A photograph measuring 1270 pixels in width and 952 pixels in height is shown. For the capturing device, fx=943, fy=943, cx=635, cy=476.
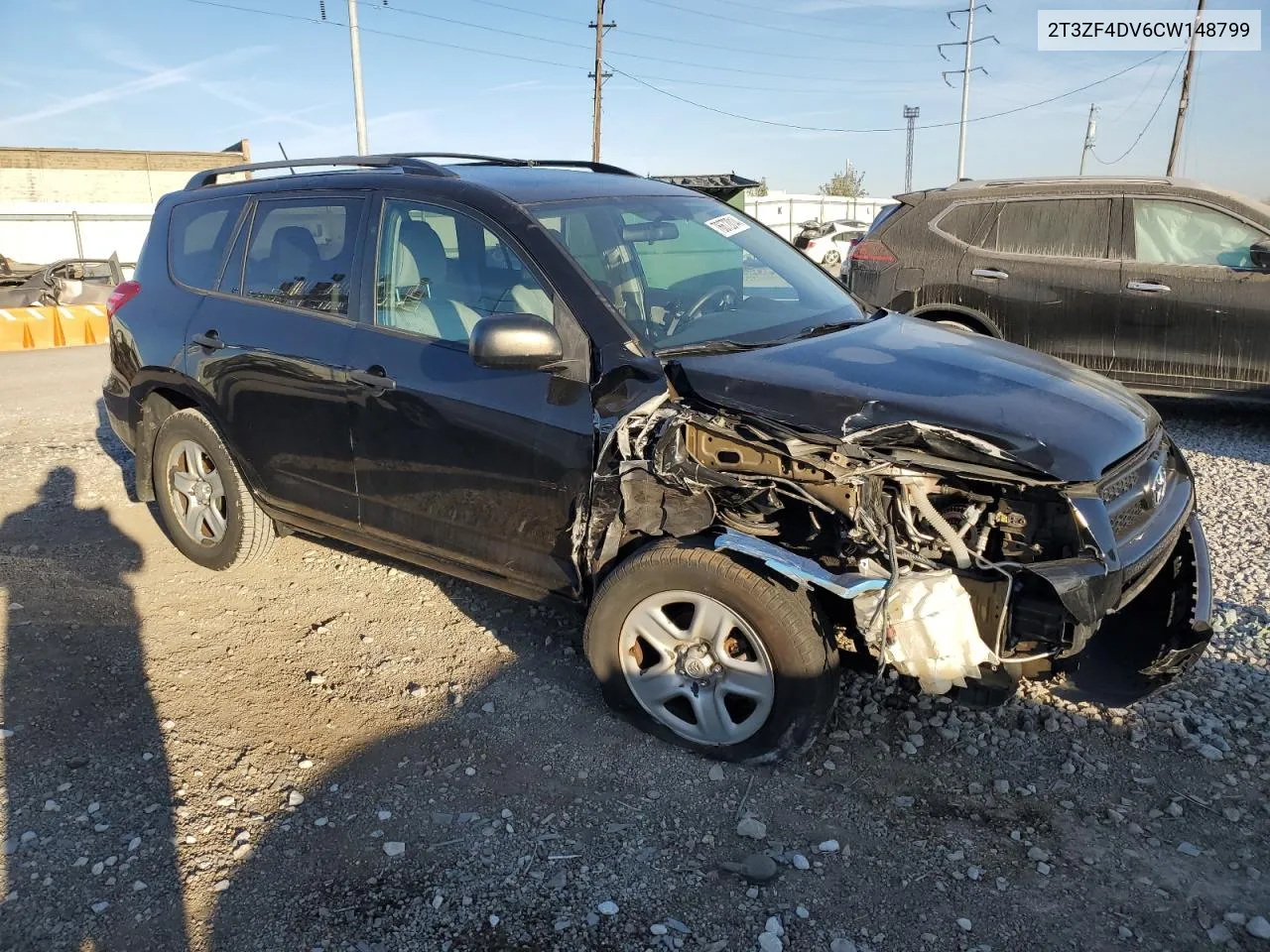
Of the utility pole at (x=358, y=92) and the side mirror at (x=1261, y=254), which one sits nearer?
the side mirror at (x=1261, y=254)

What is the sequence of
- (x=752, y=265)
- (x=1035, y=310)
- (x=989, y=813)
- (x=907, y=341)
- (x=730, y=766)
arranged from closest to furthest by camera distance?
1. (x=989, y=813)
2. (x=730, y=766)
3. (x=907, y=341)
4. (x=752, y=265)
5. (x=1035, y=310)

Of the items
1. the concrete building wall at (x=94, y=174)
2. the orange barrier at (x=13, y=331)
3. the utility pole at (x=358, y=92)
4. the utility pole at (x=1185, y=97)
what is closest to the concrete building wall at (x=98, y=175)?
the concrete building wall at (x=94, y=174)

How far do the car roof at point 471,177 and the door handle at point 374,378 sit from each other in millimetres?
785

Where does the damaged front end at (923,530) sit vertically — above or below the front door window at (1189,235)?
below

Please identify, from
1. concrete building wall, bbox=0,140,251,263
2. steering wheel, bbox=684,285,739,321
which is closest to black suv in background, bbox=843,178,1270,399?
steering wheel, bbox=684,285,739,321

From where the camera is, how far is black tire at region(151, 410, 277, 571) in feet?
15.1

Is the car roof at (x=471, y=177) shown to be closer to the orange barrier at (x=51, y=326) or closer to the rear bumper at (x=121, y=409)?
the rear bumper at (x=121, y=409)

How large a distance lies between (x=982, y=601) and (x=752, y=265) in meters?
1.87

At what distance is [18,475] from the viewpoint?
6.52m

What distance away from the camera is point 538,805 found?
2.99m

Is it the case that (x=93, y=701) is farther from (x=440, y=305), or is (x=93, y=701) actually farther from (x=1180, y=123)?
(x=1180, y=123)

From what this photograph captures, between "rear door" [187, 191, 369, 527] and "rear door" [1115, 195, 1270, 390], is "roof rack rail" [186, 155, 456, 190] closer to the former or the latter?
"rear door" [187, 191, 369, 527]

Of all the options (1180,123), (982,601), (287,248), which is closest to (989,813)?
(982,601)

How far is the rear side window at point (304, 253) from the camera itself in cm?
398
